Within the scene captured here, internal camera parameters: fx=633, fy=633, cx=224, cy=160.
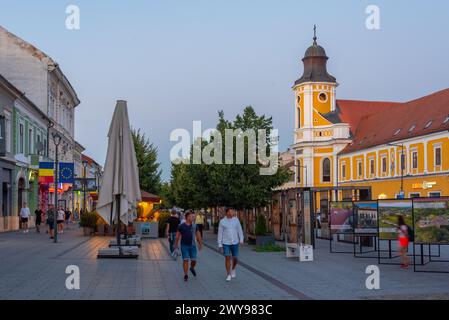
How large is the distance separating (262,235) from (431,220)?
1181cm

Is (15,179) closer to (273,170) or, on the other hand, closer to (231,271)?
(273,170)

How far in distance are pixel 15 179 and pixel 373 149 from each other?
1761 inches

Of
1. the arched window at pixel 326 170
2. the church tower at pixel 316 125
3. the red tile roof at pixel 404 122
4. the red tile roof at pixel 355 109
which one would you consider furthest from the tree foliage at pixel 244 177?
the red tile roof at pixel 355 109

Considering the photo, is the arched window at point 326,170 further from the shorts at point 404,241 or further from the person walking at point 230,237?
the person walking at point 230,237

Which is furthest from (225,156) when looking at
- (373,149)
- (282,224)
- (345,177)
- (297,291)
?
(345,177)

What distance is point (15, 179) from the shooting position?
41.0m

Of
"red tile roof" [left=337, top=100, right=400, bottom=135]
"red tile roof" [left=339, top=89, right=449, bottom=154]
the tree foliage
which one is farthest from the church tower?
the tree foliage

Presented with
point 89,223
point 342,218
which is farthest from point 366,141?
point 342,218

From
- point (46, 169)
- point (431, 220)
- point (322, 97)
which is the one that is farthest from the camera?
point (322, 97)

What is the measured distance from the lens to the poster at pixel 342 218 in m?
24.1

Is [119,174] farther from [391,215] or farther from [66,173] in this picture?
[66,173]

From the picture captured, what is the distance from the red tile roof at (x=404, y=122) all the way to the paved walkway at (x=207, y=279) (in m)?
42.7

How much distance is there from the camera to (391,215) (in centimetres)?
1878

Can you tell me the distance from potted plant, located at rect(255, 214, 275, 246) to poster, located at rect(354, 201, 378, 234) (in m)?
5.92
